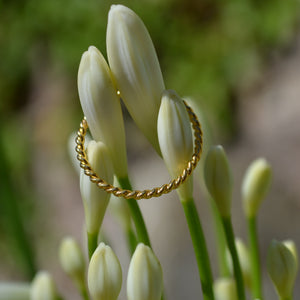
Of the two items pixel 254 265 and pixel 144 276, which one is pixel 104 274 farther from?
pixel 254 265

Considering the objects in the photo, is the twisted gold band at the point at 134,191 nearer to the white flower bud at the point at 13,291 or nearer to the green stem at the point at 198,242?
the green stem at the point at 198,242

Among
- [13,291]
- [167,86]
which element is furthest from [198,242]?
[167,86]

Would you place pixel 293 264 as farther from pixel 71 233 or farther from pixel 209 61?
pixel 71 233

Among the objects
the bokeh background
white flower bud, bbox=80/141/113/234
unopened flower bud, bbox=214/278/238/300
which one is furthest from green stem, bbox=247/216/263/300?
the bokeh background

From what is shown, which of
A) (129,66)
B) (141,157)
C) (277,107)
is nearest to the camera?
(129,66)

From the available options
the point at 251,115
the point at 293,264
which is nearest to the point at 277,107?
the point at 251,115

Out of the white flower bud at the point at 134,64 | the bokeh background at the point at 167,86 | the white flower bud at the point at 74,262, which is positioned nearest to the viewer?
the white flower bud at the point at 134,64

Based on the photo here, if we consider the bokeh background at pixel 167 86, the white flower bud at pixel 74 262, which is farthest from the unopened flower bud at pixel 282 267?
the bokeh background at pixel 167 86
